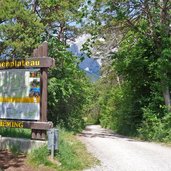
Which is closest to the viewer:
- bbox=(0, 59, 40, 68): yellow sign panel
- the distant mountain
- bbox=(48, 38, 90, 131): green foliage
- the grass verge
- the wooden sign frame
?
the grass verge

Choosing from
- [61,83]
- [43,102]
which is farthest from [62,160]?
[61,83]

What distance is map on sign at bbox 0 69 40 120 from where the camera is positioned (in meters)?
12.7

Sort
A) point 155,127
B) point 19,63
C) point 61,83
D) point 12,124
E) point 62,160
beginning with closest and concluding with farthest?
1. point 62,160
2. point 12,124
3. point 19,63
4. point 155,127
5. point 61,83

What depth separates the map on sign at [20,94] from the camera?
12710mm

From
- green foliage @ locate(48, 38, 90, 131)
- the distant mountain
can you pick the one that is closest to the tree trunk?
the distant mountain

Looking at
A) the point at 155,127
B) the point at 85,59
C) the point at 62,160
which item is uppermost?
the point at 85,59

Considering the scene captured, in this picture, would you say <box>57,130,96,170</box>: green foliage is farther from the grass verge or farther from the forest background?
the forest background

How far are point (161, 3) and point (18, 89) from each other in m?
11.1

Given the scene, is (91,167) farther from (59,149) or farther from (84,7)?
(84,7)

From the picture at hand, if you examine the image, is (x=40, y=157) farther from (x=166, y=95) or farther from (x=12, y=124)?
(x=166, y=95)

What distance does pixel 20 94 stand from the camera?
43.1 feet

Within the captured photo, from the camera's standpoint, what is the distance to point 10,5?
23.8 meters

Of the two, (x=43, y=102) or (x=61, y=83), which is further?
(x=61, y=83)

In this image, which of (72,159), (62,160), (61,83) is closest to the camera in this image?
(62,160)
